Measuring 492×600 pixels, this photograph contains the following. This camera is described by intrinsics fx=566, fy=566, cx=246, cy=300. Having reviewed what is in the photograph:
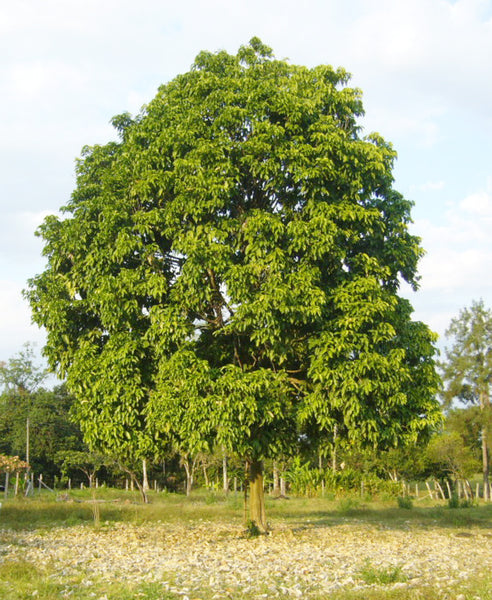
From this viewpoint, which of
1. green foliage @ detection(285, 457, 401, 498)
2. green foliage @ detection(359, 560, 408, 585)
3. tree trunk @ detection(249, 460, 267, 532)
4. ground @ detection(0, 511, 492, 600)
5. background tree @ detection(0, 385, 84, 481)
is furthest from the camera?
background tree @ detection(0, 385, 84, 481)

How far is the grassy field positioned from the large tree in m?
2.44

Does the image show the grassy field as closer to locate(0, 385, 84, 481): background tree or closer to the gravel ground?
the gravel ground

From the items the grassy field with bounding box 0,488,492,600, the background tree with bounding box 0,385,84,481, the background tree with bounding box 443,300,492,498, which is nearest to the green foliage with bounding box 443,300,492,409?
the background tree with bounding box 443,300,492,498

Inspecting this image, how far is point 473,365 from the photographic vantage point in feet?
137

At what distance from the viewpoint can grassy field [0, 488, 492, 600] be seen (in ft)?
30.3

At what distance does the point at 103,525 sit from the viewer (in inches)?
793

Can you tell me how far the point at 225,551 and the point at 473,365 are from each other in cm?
3304

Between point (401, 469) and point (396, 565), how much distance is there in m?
33.2

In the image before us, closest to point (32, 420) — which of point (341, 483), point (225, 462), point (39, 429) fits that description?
point (39, 429)

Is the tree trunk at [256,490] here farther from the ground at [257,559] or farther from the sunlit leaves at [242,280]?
the sunlit leaves at [242,280]

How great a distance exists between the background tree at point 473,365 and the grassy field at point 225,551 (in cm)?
1703

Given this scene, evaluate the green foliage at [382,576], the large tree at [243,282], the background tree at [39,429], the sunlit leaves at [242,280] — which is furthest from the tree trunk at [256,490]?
the background tree at [39,429]

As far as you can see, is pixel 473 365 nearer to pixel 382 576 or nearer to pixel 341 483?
pixel 341 483

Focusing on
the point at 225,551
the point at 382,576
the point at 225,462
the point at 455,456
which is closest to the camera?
the point at 382,576
